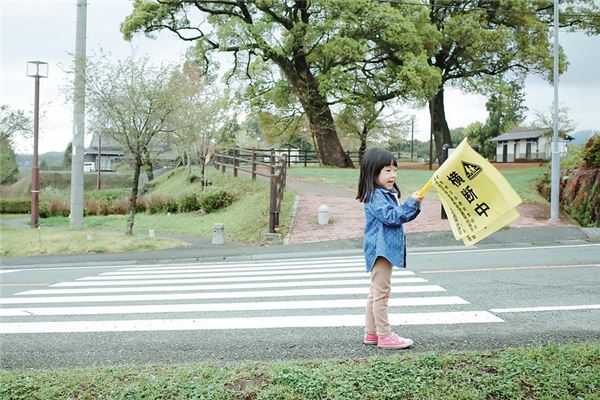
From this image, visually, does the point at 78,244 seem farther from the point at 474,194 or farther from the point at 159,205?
the point at 474,194

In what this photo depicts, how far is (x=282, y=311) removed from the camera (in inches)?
233


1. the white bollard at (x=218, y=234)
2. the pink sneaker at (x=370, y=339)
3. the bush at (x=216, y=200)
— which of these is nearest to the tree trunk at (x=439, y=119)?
the bush at (x=216, y=200)

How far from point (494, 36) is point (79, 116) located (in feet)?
74.4

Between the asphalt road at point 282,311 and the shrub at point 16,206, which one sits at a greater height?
the asphalt road at point 282,311

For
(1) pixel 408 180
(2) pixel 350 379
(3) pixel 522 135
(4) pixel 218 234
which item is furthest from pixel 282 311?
(3) pixel 522 135

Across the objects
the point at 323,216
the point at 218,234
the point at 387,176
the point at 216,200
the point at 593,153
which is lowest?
the point at 218,234

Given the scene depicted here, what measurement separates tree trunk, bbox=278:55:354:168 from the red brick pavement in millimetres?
11270

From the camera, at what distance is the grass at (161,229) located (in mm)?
14914

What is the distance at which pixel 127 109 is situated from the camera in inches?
612

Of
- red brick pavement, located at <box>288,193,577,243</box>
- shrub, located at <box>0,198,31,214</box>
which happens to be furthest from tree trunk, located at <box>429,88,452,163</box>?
shrub, located at <box>0,198,31,214</box>

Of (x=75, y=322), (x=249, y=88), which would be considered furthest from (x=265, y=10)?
(x=75, y=322)

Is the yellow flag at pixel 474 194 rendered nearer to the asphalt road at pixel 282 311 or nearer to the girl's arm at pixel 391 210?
the girl's arm at pixel 391 210

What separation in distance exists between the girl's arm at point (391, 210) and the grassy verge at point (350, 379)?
0.99 meters

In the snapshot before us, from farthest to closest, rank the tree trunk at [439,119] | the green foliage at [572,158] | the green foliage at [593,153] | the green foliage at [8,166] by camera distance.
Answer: the tree trunk at [439,119] < the green foliage at [8,166] < the green foliage at [572,158] < the green foliage at [593,153]
